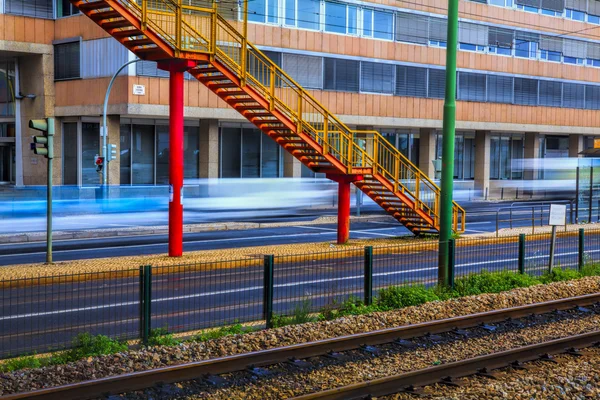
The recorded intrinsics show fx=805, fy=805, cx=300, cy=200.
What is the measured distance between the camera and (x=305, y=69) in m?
42.2

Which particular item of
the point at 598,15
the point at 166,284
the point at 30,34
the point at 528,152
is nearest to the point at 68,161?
the point at 30,34

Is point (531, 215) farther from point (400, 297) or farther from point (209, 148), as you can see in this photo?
point (400, 297)

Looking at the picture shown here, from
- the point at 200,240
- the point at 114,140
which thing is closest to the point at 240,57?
the point at 200,240

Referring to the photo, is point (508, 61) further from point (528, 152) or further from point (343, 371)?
point (343, 371)

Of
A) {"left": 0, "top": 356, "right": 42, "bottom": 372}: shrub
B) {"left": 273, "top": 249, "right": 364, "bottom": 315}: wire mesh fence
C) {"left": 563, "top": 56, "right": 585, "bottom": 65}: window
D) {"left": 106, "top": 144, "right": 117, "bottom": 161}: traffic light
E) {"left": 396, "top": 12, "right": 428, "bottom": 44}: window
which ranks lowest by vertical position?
{"left": 0, "top": 356, "right": 42, "bottom": 372}: shrub

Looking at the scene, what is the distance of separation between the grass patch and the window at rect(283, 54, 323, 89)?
31.0 metres

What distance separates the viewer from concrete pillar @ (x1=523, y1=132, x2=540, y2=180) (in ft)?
184

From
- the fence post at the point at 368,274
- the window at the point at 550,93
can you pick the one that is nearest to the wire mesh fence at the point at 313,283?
the fence post at the point at 368,274

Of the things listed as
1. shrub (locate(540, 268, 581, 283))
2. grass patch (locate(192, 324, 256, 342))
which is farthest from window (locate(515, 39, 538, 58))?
grass patch (locate(192, 324, 256, 342))

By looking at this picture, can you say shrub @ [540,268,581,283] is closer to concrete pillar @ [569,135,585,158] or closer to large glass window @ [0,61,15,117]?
large glass window @ [0,61,15,117]

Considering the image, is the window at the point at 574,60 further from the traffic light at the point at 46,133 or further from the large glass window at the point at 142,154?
the traffic light at the point at 46,133

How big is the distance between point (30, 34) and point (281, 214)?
15.2m

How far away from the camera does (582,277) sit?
Result: 56.0 ft

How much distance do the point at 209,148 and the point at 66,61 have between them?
8.20m
